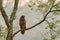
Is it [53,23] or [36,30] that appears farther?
[36,30]

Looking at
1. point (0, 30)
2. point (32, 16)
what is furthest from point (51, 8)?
point (32, 16)

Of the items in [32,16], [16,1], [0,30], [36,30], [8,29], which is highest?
[16,1]

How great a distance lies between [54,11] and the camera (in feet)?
20.6

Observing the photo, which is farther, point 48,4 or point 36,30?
point 36,30

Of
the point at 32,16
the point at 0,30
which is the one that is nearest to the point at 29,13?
the point at 32,16

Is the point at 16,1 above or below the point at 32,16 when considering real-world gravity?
above

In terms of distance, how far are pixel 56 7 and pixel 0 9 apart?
1.41 metres

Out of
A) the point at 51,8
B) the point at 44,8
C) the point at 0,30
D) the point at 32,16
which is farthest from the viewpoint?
the point at 32,16

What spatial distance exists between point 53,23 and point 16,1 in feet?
3.79

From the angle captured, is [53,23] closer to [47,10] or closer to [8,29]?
[47,10]

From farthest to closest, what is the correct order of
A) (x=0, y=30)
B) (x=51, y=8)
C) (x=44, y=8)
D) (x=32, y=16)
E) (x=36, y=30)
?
(x=36, y=30) → (x=32, y=16) → (x=0, y=30) → (x=44, y=8) → (x=51, y=8)

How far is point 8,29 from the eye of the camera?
6422 millimetres

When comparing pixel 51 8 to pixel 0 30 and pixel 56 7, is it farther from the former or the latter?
pixel 0 30

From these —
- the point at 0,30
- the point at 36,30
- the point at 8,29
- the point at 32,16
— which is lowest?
the point at 36,30
